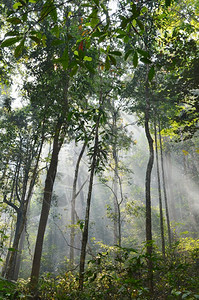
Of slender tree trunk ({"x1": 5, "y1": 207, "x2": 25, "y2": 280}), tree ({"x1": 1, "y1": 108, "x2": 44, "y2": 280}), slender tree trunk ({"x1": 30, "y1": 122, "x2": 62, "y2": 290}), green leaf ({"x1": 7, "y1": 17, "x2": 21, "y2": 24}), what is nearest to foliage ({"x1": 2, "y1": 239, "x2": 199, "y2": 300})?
slender tree trunk ({"x1": 5, "y1": 207, "x2": 25, "y2": 280})

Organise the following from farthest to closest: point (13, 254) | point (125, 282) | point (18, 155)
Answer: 1. point (18, 155)
2. point (13, 254)
3. point (125, 282)

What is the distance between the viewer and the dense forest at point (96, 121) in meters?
1.68

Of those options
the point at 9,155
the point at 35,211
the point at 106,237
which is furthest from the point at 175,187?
the point at 9,155

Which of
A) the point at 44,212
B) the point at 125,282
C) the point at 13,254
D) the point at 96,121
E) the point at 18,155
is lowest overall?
the point at 125,282

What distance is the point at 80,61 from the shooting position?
4.18 ft

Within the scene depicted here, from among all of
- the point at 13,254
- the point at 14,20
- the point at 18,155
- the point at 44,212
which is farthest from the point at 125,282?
the point at 18,155

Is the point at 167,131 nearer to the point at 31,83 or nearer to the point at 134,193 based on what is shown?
the point at 31,83

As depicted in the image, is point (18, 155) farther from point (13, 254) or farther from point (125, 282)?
point (125, 282)

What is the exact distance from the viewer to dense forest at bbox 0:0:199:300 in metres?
1.68

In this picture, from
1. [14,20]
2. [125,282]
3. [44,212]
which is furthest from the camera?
[44,212]

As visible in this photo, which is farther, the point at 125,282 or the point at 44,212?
the point at 44,212

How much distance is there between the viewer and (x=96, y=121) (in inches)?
141

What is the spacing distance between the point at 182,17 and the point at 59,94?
26.3 ft

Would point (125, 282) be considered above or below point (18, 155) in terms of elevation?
below
